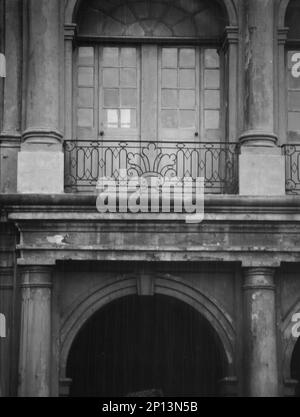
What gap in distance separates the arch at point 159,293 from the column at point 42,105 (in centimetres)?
160

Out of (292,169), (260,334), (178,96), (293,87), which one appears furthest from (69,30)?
(260,334)

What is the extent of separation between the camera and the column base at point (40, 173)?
16.5m

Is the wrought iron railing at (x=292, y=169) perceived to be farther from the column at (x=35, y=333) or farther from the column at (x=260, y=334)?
the column at (x=35, y=333)

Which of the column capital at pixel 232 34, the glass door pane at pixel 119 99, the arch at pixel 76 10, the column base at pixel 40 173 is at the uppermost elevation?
the arch at pixel 76 10

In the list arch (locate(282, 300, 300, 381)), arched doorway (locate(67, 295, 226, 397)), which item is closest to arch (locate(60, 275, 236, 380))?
arch (locate(282, 300, 300, 381))

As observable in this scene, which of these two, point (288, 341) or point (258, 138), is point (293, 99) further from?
point (288, 341)

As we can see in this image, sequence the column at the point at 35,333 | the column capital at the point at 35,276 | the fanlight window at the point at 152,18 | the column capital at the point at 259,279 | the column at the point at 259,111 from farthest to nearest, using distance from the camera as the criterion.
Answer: the fanlight window at the point at 152,18, the column at the point at 259,111, the column capital at the point at 259,279, the column capital at the point at 35,276, the column at the point at 35,333

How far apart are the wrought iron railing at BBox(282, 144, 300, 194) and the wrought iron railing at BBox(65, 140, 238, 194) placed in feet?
2.56

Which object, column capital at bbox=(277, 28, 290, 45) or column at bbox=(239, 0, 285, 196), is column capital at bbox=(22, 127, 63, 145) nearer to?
column at bbox=(239, 0, 285, 196)

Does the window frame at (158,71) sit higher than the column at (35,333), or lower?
higher

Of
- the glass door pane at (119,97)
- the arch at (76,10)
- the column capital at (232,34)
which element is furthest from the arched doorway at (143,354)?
the arch at (76,10)

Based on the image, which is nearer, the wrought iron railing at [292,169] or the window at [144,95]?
the wrought iron railing at [292,169]

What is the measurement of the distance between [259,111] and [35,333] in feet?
14.7
